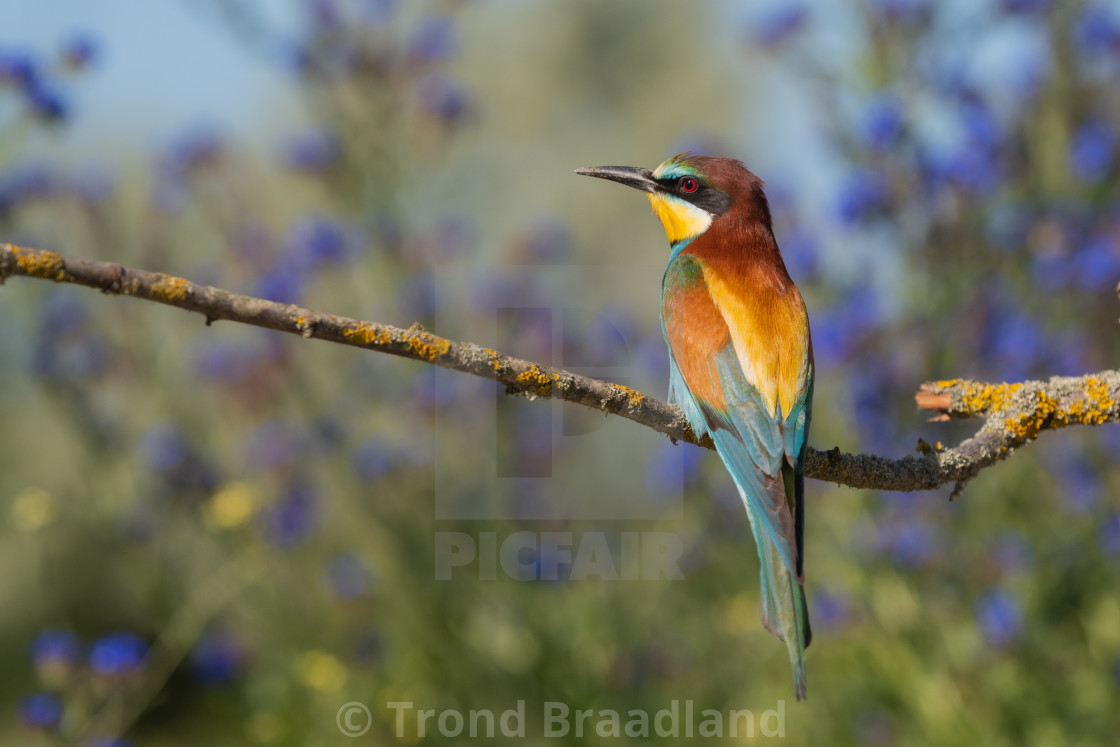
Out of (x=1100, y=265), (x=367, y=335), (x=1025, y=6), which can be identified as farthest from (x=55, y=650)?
(x=1025, y=6)

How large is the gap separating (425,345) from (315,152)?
247 cm

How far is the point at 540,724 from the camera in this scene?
3570 mm

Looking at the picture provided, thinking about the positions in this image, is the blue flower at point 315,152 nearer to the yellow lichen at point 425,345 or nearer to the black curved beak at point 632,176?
the black curved beak at point 632,176

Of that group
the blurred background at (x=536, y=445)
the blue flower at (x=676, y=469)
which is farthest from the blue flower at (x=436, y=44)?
the blue flower at (x=676, y=469)

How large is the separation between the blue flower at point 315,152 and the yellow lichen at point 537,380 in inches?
96.5

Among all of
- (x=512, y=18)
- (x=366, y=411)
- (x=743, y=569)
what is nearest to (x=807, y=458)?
(x=743, y=569)

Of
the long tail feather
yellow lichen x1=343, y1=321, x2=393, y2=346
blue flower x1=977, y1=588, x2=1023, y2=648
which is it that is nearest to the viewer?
yellow lichen x1=343, y1=321, x2=393, y2=346

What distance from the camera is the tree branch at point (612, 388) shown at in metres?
1.27

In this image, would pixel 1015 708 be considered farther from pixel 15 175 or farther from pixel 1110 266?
pixel 15 175

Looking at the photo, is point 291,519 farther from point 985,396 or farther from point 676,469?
point 985,396

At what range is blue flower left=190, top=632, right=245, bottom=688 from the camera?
12.1 ft

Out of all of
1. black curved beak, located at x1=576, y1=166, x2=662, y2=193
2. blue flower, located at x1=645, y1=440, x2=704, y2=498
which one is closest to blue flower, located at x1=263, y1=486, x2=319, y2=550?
blue flower, located at x1=645, y1=440, x2=704, y2=498

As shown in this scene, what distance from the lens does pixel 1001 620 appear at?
310 centimetres

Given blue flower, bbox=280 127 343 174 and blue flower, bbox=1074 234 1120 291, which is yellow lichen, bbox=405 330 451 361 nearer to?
blue flower, bbox=280 127 343 174
